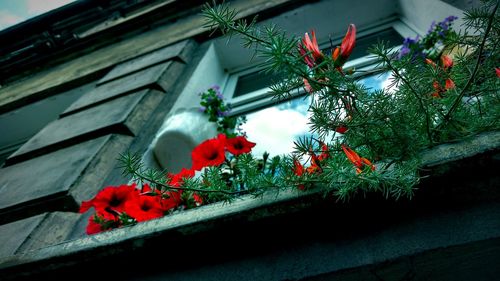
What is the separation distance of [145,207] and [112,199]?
0.15 metres

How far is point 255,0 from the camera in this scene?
334cm

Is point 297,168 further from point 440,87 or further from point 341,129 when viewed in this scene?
point 440,87

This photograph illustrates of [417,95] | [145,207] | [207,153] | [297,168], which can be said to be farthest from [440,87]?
[145,207]

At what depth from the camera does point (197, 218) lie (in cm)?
89

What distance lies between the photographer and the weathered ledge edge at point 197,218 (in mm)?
727

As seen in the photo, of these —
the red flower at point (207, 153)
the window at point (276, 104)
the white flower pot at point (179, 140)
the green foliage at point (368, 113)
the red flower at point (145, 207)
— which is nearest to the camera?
the green foliage at point (368, 113)

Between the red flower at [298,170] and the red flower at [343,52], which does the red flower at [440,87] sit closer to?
the red flower at [343,52]

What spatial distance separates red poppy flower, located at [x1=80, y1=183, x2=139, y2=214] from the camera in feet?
3.69

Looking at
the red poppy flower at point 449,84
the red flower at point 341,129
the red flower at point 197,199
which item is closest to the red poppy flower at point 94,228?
the red flower at point 197,199

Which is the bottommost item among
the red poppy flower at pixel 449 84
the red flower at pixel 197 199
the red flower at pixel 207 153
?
the red flower at pixel 197 199

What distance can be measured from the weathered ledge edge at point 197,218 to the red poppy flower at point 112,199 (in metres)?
0.14

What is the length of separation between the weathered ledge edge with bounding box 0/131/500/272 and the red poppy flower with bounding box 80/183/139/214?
0.14 meters

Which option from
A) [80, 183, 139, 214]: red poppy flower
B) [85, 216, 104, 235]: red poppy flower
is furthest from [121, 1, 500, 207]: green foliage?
[85, 216, 104, 235]: red poppy flower

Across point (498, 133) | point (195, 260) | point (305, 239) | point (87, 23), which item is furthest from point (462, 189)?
point (87, 23)
